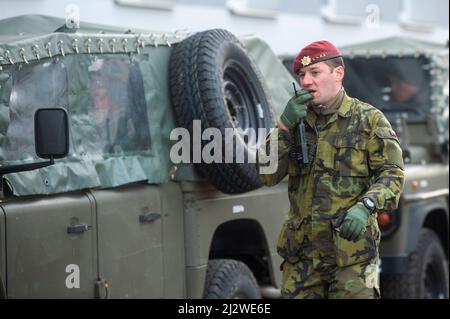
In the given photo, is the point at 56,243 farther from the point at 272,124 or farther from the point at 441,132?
the point at 441,132

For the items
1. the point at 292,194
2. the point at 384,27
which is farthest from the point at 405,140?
the point at 384,27

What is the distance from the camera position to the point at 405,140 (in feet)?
27.1

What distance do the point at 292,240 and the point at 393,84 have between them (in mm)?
4534

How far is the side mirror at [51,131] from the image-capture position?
416cm

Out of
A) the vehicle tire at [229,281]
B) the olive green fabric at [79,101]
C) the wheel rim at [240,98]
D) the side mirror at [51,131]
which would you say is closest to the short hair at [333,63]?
the side mirror at [51,131]

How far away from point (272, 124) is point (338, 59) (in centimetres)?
162

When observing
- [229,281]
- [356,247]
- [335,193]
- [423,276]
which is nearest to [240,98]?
[229,281]

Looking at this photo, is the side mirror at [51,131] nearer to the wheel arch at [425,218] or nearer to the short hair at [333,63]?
the short hair at [333,63]

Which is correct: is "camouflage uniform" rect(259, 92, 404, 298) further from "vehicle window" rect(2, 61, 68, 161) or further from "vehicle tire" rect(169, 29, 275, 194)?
"vehicle window" rect(2, 61, 68, 161)

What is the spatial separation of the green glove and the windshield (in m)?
4.45

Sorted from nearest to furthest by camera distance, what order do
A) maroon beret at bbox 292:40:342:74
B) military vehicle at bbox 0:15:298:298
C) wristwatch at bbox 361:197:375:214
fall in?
wristwatch at bbox 361:197:375:214
maroon beret at bbox 292:40:342:74
military vehicle at bbox 0:15:298:298

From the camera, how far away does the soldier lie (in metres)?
4.58

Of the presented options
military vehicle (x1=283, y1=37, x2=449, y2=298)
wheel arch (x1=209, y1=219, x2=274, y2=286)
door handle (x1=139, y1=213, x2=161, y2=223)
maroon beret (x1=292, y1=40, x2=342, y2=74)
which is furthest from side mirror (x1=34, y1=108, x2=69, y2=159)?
military vehicle (x1=283, y1=37, x2=449, y2=298)

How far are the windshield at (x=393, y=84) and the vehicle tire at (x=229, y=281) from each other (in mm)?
2919
